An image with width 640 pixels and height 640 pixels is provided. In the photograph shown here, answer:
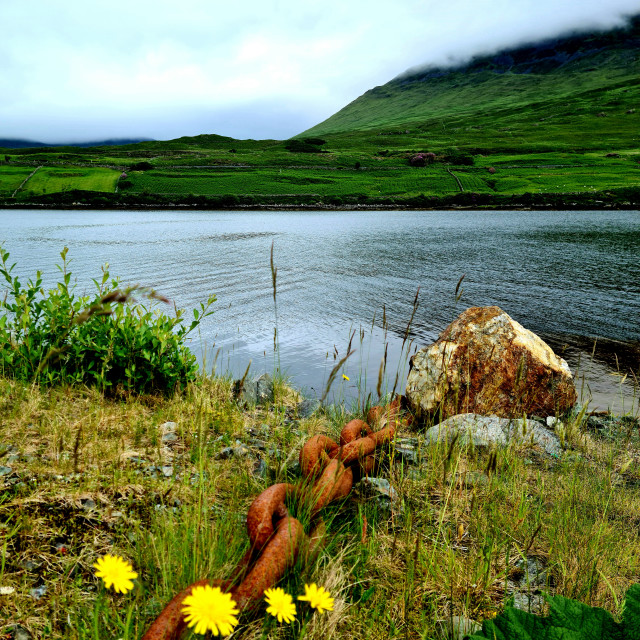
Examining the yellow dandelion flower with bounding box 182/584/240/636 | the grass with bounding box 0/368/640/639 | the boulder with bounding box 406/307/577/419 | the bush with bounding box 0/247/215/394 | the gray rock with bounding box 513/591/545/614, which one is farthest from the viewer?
the boulder with bounding box 406/307/577/419

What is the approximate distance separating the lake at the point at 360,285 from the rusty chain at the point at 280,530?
3.67 feet

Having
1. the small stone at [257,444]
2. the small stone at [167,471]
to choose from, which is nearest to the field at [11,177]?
the small stone at [257,444]

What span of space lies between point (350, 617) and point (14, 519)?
5.77 feet

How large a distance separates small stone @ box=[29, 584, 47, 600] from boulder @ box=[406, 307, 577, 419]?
4816 mm

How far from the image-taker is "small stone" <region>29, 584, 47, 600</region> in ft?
6.28

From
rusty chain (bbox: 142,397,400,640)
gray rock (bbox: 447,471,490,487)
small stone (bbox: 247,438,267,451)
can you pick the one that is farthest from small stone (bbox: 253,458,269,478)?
gray rock (bbox: 447,471,490,487)

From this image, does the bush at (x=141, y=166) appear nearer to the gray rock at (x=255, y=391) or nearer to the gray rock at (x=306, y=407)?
the gray rock at (x=255, y=391)

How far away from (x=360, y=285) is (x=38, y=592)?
1581cm

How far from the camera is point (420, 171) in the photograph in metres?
87.6

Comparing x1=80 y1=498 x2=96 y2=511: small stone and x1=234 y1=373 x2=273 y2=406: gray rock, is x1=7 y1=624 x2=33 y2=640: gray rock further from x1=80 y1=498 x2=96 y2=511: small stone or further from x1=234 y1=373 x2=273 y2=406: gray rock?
x1=234 y1=373 x2=273 y2=406: gray rock

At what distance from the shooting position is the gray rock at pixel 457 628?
1.93m

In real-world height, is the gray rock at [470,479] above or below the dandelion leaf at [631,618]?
below

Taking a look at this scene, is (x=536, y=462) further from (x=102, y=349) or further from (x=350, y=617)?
(x=102, y=349)

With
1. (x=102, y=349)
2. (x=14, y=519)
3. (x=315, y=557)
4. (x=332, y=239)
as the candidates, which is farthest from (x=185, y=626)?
(x=332, y=239)
